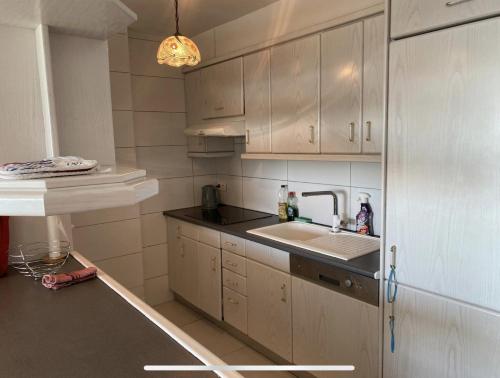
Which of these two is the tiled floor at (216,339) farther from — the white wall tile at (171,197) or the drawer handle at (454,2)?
the drawer handle at (454,2)

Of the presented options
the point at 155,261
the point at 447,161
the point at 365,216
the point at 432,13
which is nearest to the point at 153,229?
the point at 155,261

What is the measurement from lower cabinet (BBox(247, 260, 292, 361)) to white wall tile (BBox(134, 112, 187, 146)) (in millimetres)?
1426

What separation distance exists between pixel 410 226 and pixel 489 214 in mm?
295

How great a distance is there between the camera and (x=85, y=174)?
2.46 feet

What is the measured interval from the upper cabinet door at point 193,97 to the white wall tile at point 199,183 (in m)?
0.54

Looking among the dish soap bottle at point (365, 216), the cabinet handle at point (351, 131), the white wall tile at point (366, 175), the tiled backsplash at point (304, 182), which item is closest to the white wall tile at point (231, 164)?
the tiled backsplash at point (304, 182)

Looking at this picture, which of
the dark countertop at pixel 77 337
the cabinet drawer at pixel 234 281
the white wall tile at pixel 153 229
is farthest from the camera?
the white wall tile at pixel 153 229

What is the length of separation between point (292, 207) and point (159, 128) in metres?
1.37

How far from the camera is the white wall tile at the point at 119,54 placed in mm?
2918

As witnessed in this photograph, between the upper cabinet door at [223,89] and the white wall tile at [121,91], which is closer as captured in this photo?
the upper cabinet door at [223,89]

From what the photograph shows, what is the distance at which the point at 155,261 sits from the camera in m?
3.38

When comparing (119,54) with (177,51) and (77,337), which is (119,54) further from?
(77,337)

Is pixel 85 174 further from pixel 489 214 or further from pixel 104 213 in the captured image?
pixel 104 213

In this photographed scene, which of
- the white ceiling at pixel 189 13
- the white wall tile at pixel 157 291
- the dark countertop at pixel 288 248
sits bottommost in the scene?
the white wall tile at pixel 157 291
